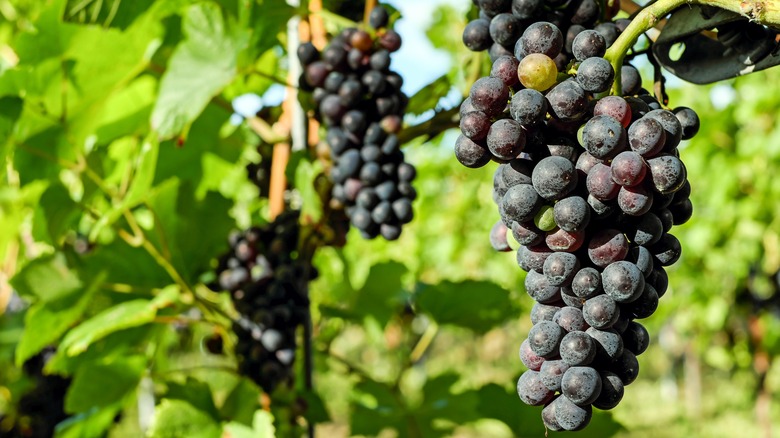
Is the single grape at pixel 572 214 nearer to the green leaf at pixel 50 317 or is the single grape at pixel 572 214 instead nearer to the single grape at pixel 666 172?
the single grape at pixel 666 172

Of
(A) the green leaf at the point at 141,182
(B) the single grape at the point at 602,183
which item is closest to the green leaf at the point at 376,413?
(A) the green leaf at the point at 141,182

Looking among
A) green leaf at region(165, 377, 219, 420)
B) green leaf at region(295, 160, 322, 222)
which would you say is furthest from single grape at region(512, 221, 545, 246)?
green leaf at region(165, 377, 219, 420)

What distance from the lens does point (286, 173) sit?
1.35 metres

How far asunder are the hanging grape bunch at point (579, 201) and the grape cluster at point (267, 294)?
701 mm

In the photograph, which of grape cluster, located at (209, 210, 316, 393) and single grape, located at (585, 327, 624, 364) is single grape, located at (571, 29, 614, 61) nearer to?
single grape, located at (585, 327, 624, 364)

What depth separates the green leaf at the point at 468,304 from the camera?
64.9 inches

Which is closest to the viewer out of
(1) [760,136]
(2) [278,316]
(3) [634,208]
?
(3) [634,208]

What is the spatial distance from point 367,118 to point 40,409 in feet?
4.38

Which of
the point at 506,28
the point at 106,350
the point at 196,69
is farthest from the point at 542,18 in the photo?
the point at 106,350

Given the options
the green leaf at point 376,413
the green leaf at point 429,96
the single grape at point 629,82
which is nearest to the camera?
the single grape at point 629,82

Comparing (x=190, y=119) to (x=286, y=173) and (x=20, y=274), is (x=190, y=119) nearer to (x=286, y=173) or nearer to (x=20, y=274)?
(x=286, y=173)

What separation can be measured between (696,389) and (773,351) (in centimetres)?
357

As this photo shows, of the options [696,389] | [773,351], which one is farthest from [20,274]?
[696,389]

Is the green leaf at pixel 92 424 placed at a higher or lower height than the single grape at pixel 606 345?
lower
